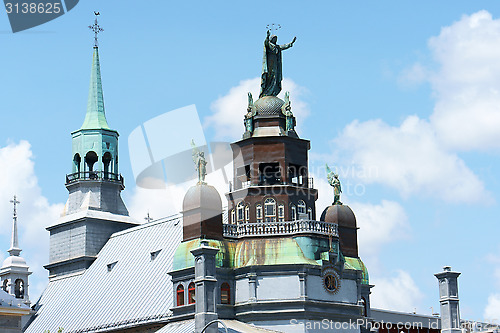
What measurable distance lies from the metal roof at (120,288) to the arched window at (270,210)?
11431mm

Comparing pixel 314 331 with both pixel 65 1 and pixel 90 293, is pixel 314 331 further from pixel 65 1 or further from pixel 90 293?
pixel 65 1

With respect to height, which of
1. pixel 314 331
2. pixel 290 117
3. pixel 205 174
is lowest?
pixel 314 331

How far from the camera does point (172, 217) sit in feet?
344

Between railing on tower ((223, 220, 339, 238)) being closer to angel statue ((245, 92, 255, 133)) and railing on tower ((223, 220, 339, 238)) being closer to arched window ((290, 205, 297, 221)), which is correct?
arched window ((290, 205, 297, 221))

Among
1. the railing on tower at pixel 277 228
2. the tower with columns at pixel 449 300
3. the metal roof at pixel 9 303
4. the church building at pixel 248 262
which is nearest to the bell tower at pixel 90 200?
the church building at pixel 248 262

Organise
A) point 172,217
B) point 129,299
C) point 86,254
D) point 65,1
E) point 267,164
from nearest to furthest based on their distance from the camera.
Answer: point 65,1 < point 267,164 < point 129,299 < point 172,217 < point 86,254

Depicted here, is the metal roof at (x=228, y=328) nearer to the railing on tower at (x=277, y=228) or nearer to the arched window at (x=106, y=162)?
the railing on tower at (x=277, y=228)

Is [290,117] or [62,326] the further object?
[62,326]

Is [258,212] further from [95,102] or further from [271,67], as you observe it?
[95,102]

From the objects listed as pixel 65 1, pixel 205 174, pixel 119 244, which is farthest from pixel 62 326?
pixel 65 1

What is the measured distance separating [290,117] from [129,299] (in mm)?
23258

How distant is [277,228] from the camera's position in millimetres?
87812

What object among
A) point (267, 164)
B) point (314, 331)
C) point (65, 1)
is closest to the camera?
point (65, 1)

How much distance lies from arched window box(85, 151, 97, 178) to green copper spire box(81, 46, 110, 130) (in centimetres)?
317
